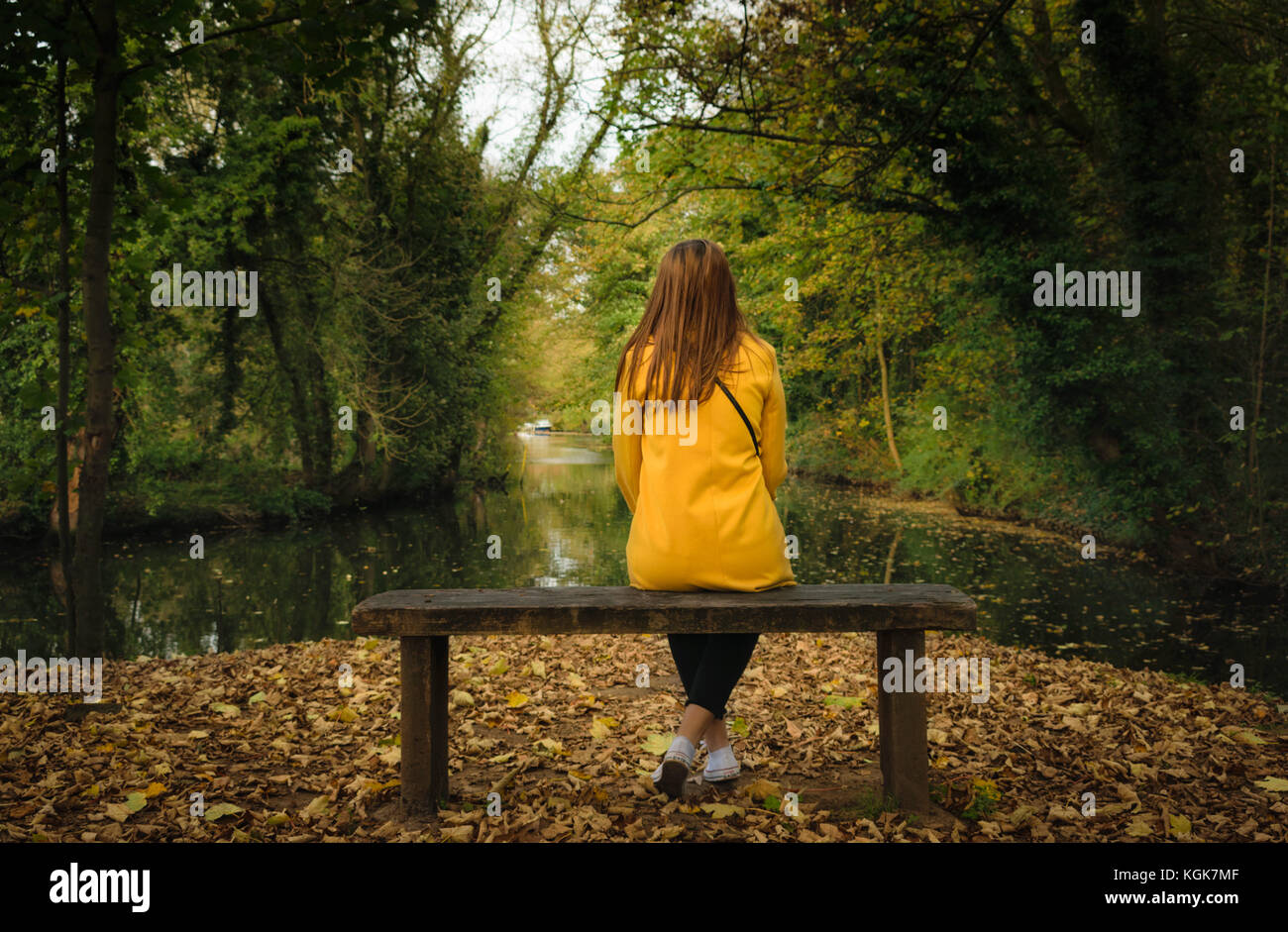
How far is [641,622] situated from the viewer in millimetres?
3139

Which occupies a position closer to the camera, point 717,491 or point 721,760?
point 717,491

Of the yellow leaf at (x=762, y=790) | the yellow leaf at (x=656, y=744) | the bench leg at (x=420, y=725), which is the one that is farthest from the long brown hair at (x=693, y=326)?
the yellow leaf at (x=656, y=744)

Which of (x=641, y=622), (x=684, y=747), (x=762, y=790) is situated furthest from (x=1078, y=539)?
(x=641, y=622)

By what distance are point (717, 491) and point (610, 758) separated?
1.63m

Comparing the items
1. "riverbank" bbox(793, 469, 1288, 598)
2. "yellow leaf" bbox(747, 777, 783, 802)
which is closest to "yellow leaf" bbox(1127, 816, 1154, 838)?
"yellow leaf" bbox(747, 777, 783, 802)

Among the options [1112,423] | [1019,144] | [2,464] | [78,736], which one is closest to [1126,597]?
[1112,423]

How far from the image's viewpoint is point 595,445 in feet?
183

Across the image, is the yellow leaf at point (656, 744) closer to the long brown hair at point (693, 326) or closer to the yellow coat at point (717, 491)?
the yellow coat at point (717, 491)

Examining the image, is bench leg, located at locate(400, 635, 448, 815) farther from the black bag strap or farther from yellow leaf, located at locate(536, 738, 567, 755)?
the black bag strap

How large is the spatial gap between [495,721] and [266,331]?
1567 cm

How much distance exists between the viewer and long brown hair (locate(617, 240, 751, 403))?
337cm

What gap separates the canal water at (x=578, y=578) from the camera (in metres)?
8.88

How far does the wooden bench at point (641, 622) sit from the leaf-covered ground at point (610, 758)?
0.21 meters

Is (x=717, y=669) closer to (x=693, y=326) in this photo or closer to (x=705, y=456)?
(x=705, y=456)
